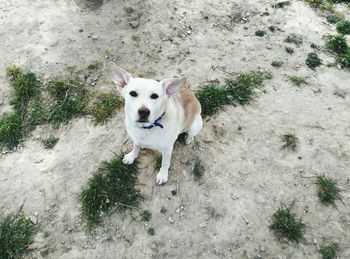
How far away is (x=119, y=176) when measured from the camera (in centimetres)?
607

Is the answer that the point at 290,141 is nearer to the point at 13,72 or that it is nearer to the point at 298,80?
the point at 298,80

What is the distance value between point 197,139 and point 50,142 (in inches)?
107

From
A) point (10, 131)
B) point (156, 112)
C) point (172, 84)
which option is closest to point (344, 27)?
point (172, 84)

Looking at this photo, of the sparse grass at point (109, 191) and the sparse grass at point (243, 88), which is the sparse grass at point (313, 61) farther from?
the sparse grass at point (109, 191)

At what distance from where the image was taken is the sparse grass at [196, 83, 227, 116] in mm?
7082

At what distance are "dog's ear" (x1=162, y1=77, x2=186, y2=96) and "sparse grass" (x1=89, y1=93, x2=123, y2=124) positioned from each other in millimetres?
2424

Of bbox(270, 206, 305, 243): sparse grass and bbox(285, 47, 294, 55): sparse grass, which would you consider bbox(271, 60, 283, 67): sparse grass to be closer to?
bbox(285, 47, 294, 55): sparse grass

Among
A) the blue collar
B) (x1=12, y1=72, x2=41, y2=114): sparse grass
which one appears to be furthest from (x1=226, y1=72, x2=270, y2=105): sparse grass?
(x1=12, y1=72, x2=41, y2=114): sparse grass

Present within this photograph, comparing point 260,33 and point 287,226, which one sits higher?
point 260,33

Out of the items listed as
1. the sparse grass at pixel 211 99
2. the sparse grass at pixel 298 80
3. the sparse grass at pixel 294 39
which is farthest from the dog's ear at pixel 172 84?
the sparse grass at pixel 294 39

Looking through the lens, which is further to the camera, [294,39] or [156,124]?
[294,39]

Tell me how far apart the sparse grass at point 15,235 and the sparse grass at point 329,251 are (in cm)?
445

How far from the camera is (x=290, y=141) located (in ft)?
21.7

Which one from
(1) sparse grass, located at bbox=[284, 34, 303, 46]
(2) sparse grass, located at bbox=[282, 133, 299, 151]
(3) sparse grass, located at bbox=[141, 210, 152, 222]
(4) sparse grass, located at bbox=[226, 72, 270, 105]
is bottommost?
(3) sparse grass, located at bbox=[141, 210, 152, 222]
